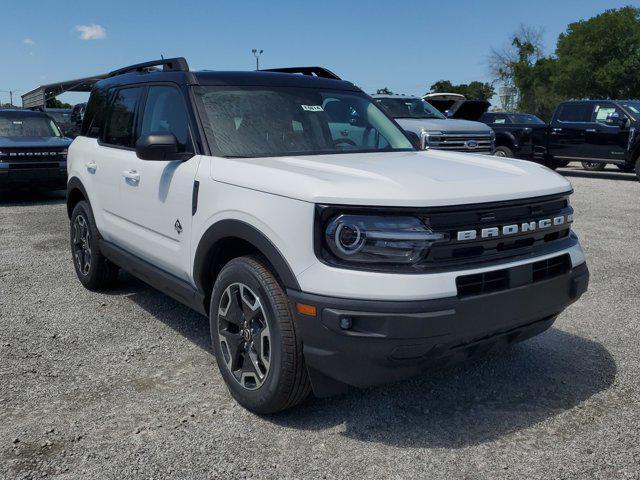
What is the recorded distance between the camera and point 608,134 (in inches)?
594

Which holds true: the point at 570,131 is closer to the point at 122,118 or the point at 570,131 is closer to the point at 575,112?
the point at 575,112

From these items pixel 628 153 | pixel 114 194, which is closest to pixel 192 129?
pixel 114 194

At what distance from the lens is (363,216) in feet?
9.00

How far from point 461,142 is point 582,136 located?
498 cm

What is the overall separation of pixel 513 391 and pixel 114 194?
3.11 m

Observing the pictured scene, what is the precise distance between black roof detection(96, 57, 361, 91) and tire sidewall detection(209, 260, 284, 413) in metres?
1.36

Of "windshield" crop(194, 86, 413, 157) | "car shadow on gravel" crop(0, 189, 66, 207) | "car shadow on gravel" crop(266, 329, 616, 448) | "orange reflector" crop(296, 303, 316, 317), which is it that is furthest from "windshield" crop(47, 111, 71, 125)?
"orange reflector" crop(296, 303, 316, 317)

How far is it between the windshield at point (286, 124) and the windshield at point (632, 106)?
1272 cm

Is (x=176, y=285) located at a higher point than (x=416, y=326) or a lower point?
lower

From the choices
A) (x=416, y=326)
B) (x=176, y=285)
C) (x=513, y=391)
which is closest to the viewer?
(x=416, y=326)

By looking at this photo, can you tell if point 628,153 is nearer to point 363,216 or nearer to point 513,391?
point 513,391

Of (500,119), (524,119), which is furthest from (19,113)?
(524,119)

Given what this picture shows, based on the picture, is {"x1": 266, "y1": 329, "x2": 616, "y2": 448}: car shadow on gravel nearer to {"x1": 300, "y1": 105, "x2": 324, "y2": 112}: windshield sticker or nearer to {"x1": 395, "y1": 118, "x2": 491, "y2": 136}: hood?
{"x1": 300, "y1": 105, "x2": 324, "y2": 112}: windshield sticker

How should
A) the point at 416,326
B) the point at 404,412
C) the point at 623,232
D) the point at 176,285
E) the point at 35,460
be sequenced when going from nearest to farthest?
the point at 416,326 < the point at 35,460 < the point at 404,412 < the point at 176,285 < the point at 623,232
